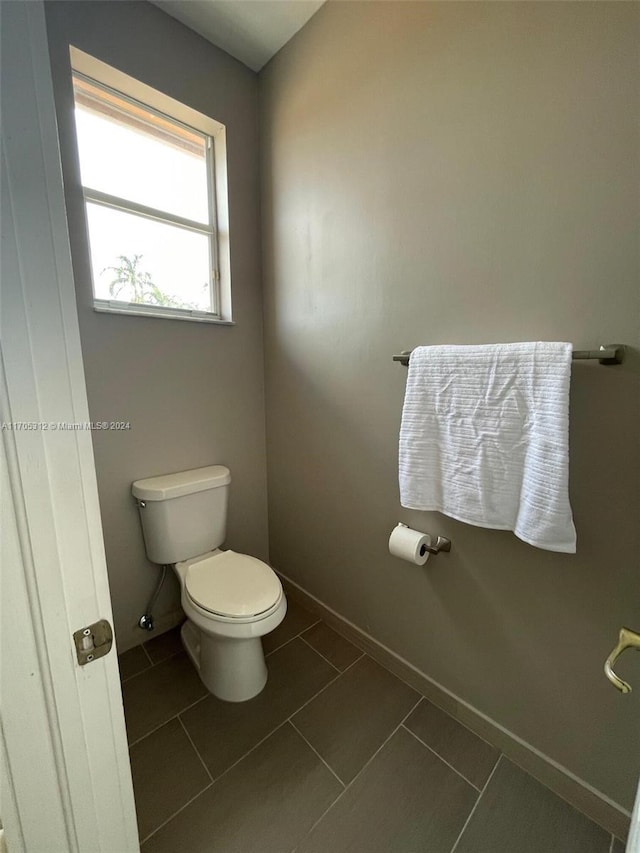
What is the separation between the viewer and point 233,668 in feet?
4.36

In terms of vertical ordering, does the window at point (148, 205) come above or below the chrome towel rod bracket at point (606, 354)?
above

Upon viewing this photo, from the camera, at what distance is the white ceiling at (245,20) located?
1359 mm

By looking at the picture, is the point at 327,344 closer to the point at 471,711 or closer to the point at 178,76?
the point at 178,76

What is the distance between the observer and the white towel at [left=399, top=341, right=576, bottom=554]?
2.88 ft

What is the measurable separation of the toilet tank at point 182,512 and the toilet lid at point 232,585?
0.10 metres

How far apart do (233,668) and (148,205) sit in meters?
1.98

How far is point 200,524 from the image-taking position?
1.58m

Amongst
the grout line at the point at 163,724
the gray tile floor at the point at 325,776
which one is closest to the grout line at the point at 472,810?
the gray tile floor at the point at 325,776

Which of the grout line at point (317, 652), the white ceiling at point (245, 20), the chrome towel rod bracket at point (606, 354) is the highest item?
the white ceiling at point (245, 20)

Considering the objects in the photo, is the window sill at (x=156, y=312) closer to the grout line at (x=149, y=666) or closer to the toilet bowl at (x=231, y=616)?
the toilet bowl at (x=231, y=616)

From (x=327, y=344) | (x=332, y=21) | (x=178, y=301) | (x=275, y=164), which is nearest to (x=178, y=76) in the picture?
(x=275, y=164)

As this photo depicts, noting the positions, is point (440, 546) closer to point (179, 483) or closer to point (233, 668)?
point (233, 668)

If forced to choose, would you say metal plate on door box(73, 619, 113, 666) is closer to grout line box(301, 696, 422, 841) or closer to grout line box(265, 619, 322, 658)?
grout line box(301, 696, 422, 841)

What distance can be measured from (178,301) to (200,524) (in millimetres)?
1060
